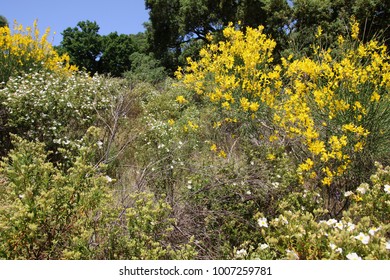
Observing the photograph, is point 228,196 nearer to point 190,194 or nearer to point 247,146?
point 190,194

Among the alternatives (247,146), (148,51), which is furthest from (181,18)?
(247,146)

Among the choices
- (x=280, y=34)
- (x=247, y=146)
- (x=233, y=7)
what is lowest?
(x=247, y=146)

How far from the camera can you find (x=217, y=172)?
2768mm

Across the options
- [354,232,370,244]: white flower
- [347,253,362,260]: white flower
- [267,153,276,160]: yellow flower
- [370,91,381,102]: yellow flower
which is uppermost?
[370,91,381,102]: yellow flower

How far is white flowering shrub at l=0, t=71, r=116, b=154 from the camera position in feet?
13.3

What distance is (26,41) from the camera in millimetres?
5230

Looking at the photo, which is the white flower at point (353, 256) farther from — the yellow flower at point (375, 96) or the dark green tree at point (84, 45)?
the dark green tree at point (84, 45)

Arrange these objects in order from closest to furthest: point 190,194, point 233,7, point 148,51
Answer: point 190,194, point 233,7, point 148,51

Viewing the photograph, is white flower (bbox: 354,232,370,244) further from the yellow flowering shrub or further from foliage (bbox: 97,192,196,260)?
the yellow flowering shrub

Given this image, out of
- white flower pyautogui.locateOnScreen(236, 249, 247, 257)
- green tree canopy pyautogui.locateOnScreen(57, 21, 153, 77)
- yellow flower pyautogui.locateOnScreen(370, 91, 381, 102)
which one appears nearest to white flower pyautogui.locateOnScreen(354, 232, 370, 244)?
white flower pyautogui.locateOnScreen(236, 249, 247, 257)

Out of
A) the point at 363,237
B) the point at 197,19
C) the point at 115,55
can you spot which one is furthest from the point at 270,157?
the point at 115,55

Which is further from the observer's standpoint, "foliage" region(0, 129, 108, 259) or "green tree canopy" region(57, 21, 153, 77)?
"green tree canopy" region(57, 21, 153, 77)

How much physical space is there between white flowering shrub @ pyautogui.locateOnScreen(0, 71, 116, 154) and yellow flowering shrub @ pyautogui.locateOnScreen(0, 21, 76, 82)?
1.77 ft

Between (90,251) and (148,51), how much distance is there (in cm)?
1681
